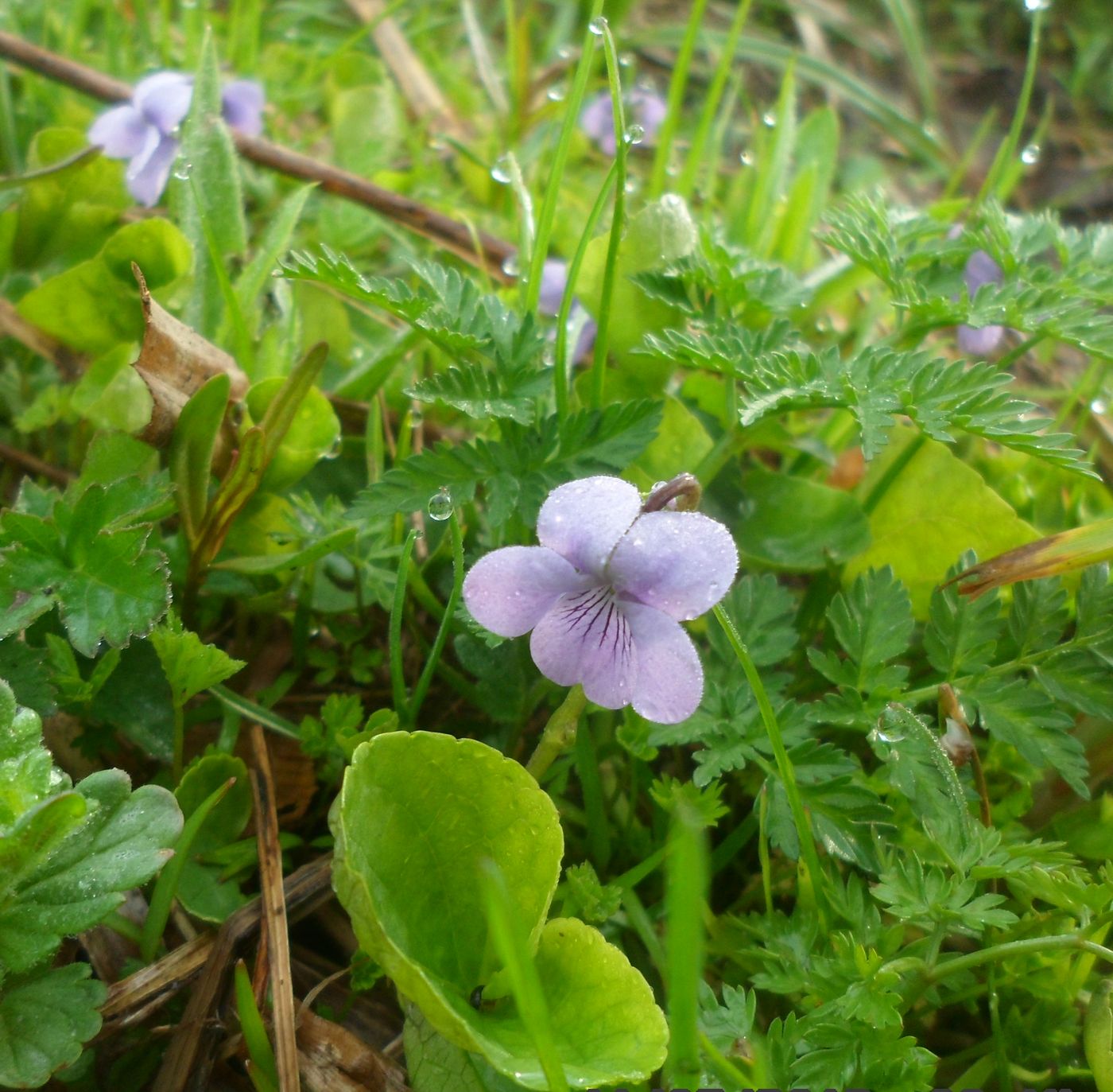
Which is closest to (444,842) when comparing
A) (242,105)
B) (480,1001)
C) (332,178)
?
(480,1001)

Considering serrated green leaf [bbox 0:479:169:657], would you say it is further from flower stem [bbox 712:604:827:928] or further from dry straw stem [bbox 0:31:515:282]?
dry straw stem [bbox 0:31:515:282]

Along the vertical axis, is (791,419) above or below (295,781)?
above

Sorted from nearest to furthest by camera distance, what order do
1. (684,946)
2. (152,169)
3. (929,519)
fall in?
(684,946) < (929,519) < (152,169)

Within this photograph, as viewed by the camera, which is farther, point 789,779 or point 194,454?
point 194,454

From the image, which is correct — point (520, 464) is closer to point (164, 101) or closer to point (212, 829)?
point (212, 829)

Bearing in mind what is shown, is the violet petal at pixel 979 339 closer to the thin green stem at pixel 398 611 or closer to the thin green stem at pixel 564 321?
the thin green stem at pixel 564 321

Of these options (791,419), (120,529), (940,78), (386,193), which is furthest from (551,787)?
(940,78)

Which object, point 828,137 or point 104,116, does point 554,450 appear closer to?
point 104,116
